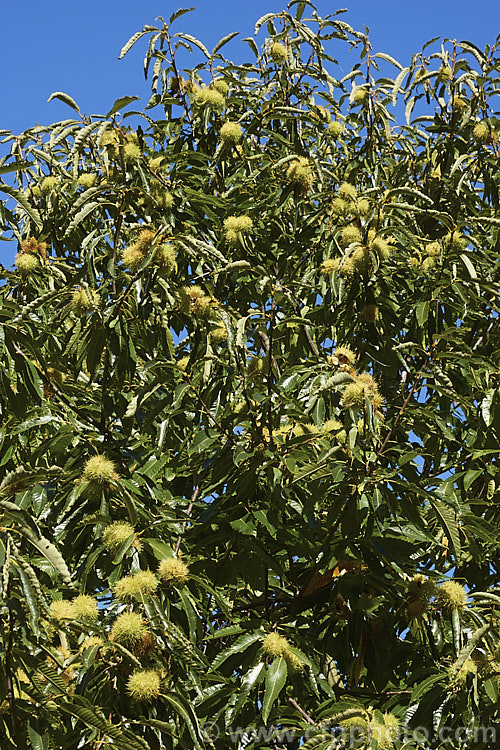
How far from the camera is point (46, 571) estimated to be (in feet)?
8.82

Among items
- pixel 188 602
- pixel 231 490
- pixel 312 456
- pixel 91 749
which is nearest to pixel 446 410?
pixel 312 456

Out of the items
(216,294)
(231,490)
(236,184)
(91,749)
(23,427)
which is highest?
(236,184)

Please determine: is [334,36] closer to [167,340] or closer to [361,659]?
[167,340]

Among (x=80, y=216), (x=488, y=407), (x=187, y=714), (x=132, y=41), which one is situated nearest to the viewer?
(x=187, y=714)

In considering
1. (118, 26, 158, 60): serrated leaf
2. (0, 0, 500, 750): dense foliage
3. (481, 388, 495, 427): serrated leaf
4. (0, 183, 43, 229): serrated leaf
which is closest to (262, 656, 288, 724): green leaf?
(0, 0, 500, 750): dense foliage

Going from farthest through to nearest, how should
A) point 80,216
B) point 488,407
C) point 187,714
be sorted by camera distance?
point 488,407 < point 80,216 < point 187,714

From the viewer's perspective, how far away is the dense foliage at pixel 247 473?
7.29 ft

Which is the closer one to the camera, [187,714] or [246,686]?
[187,714]

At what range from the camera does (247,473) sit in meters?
2.55

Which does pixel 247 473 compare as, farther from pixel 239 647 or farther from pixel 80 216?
pixel 80 216

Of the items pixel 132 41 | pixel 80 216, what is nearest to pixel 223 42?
pixel 132 41

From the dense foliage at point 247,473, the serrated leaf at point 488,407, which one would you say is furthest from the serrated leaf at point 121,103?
Answer: the serrated leaf at point 488,407

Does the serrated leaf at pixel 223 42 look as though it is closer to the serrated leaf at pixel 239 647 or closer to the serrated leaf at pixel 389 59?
the serrated leaf at pixel 389 59

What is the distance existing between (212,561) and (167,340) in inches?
28.3
